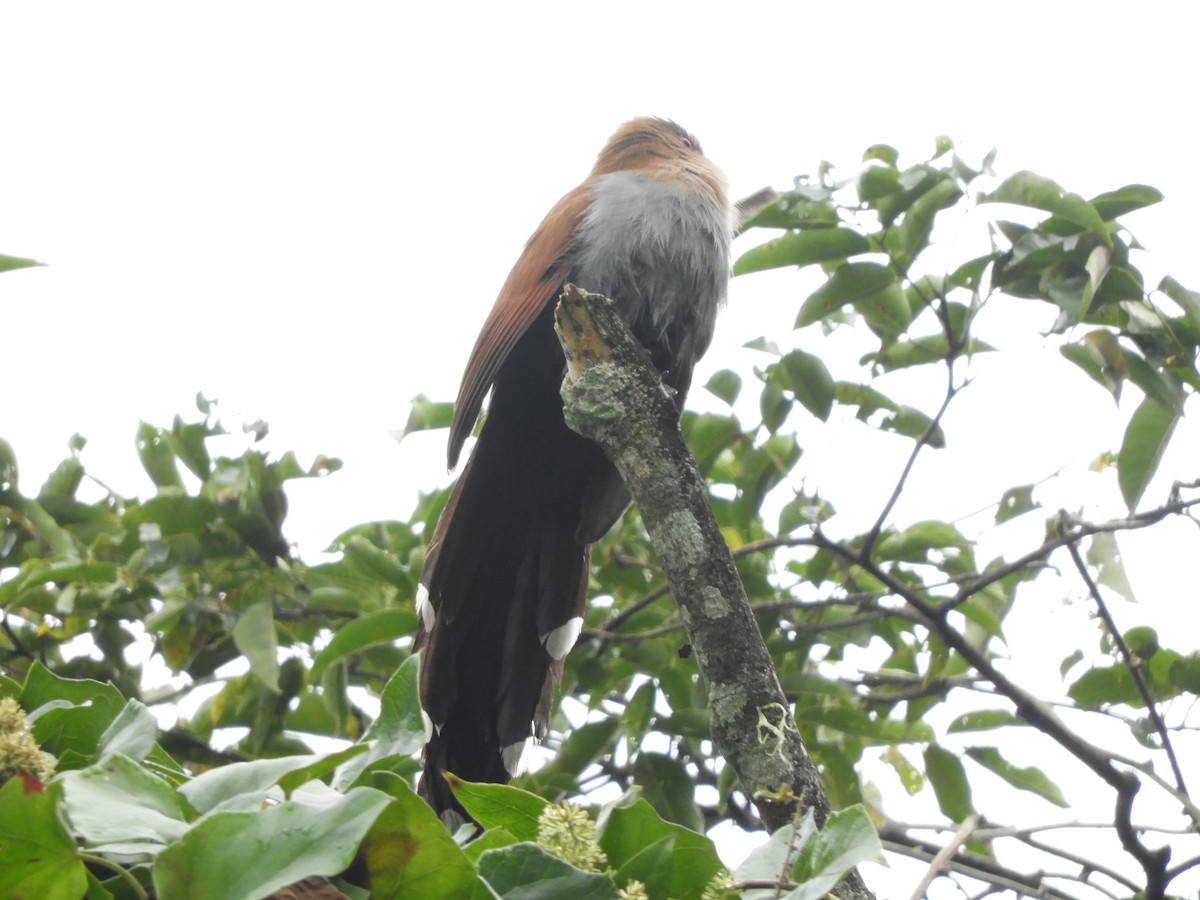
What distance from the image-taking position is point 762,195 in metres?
3.59

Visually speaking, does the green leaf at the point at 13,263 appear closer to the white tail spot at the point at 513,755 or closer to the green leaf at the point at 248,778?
the green leaf at the point at 248,778

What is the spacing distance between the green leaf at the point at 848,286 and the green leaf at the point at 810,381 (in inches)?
4.7

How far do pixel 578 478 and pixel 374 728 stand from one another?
7.38 ft

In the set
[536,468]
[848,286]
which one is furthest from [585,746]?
[848,286]

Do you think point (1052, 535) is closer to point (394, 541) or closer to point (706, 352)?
point (706, 352)

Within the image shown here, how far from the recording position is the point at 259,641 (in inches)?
116

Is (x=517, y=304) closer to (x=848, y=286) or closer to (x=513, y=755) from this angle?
(x=848, y=286)

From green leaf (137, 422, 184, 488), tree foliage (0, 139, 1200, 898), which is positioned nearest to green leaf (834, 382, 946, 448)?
tree foliage (0, 139, 1200, 898)

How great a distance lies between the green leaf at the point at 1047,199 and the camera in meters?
2.45

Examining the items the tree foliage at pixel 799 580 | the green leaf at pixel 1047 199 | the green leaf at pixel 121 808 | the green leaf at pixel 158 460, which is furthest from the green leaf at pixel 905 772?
the green leaf at pixel 121 808

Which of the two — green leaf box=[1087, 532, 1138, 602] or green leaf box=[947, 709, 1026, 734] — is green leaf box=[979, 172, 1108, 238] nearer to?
green leaf box=[1087, 532, 1138, 602]

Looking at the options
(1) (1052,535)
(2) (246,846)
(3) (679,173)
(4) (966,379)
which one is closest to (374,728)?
(2) (246,846)

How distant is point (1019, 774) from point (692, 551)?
1582 millimetres

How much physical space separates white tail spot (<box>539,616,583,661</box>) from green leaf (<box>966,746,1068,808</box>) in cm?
104
